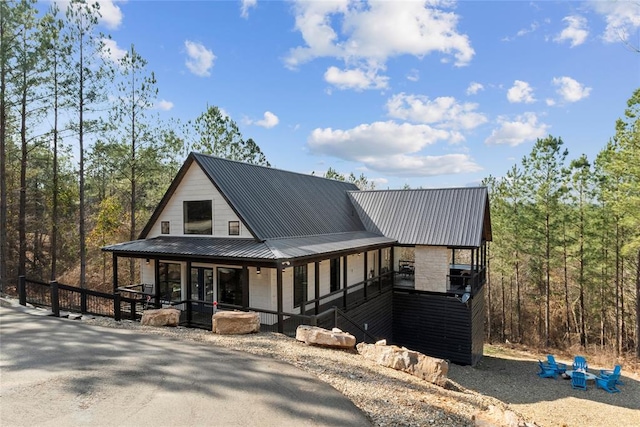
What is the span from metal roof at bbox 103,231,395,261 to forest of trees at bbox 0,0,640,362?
7.43 meters

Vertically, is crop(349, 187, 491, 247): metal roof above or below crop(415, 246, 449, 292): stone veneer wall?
above

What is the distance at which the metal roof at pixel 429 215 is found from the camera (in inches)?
646

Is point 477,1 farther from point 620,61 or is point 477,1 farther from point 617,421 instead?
point 617,421

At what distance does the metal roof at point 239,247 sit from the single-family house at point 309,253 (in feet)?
0.17

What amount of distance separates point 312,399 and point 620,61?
13.7 m

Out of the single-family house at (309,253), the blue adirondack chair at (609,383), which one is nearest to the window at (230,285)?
the single-family house at (309,253)

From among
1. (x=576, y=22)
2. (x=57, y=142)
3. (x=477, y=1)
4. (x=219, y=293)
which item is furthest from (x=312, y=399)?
(x=57, y=142)

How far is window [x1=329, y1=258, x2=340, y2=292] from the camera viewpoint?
1614cm

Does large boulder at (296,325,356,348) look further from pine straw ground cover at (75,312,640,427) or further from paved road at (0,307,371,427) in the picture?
paved road at (0,307,371,427)

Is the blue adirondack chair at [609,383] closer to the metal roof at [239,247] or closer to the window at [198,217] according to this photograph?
the metal roof at [239,247]

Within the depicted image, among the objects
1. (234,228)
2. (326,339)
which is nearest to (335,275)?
(234,228)

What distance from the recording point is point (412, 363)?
7957 mm

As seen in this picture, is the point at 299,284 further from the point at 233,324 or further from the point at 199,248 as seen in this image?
the point at 233,324

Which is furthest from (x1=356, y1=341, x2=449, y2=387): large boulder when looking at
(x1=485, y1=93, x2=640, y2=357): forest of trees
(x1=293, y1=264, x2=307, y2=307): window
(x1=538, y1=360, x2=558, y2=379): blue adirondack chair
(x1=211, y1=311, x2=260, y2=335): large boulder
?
(x1=485, y1=93, x2=640, y2=357): forest of trees
